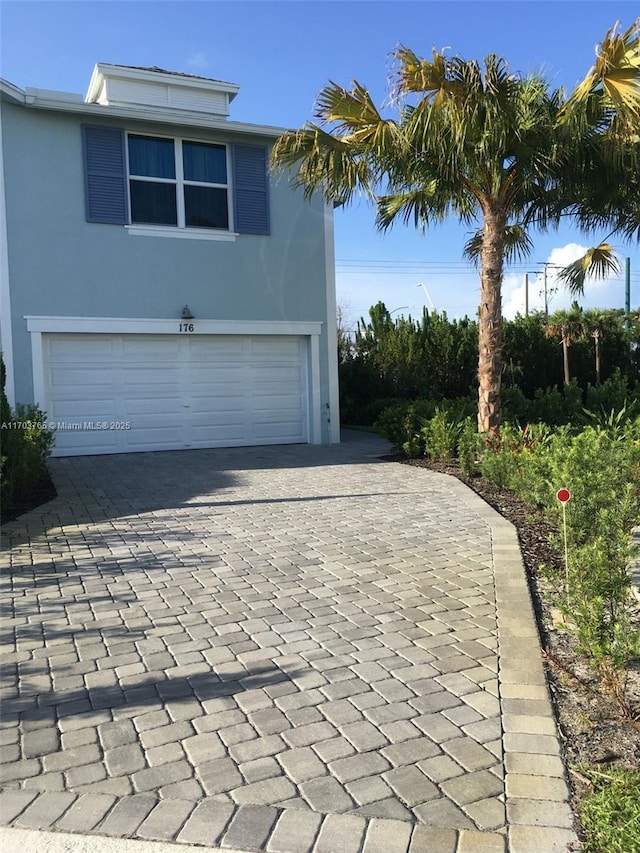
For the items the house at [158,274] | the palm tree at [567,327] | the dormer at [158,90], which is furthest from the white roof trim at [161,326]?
the palm tree at [567,327]

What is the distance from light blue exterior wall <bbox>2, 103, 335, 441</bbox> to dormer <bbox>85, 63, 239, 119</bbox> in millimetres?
1942

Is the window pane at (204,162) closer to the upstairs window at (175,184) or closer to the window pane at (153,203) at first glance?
the upstairs window at (175,184)

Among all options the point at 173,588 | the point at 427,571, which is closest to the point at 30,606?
the point at 173,588

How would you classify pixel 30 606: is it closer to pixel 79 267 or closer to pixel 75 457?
pixel 75 457

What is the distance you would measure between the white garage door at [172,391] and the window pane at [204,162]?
3.18m

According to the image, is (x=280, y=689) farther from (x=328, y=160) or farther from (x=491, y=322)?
(x=328, y=160)

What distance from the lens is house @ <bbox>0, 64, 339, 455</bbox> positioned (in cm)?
1210

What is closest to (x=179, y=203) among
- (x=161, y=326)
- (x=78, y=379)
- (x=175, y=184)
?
(x=175, y=184)

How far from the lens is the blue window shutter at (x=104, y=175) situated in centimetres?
1245

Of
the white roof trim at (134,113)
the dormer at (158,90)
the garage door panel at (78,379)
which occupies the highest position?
the dormer at (158,90)

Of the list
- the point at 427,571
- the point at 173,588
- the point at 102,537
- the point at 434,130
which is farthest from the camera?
the point at 434,130

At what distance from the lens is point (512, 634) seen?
4230mm

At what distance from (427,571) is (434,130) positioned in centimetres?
623

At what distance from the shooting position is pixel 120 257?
12719mm
